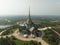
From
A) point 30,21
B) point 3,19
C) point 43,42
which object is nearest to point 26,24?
point 30,21

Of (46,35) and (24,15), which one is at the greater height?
(24,15)

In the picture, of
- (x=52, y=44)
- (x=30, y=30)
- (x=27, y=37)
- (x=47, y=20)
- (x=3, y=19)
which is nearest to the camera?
(x=52, y=44)

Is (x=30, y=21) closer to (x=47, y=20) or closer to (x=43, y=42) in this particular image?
(x=47, y=20)

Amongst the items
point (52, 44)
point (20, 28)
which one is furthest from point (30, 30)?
point (52, 44)

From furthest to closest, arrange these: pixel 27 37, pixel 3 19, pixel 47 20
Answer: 1. pixel 47 20
2. pixel 3 19
3. pixel 27 37

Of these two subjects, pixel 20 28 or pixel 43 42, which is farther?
pixel 20 28

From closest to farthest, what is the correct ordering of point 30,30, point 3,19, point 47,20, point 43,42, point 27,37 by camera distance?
point 43,42 → point 27,37 → point 30,30 → point 3,19 → point 47,20

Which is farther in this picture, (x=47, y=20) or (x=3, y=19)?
(x=47, y=20)

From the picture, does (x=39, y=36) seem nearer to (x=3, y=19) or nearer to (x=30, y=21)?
(x=30, y=21)

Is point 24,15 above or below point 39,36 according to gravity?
above
